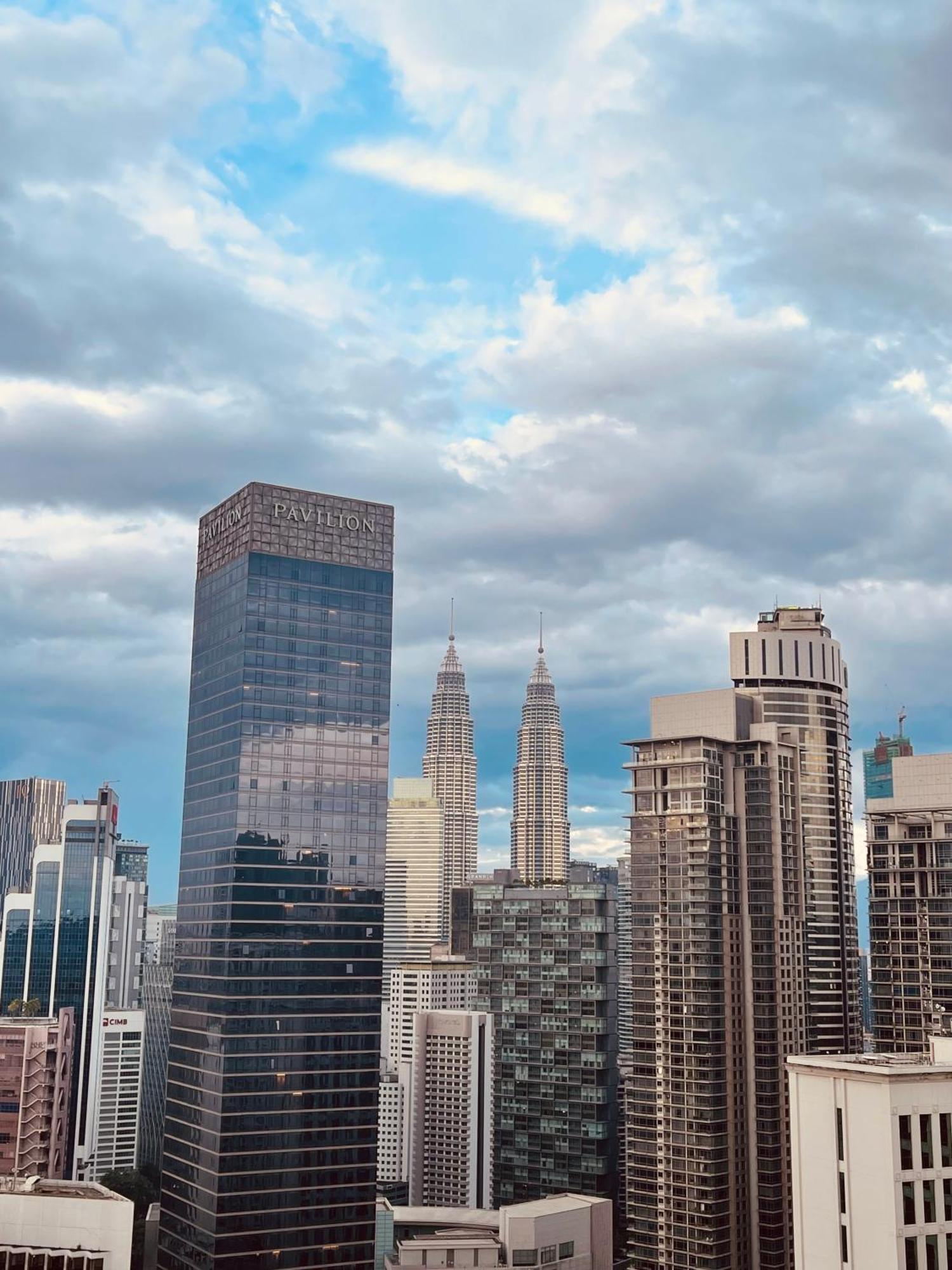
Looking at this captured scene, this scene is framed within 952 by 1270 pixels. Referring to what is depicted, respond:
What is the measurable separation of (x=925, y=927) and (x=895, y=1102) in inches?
5508

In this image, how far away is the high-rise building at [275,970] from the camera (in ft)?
563

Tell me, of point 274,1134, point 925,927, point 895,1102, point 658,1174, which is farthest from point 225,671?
point 895,1102

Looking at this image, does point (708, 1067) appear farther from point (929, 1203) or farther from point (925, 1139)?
point (925, 1139)

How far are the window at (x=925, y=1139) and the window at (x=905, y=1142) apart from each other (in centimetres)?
59

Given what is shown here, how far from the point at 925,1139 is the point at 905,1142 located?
3.92 ft

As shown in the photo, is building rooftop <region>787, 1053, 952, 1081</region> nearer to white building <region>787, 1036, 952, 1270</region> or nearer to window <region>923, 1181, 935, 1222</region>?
white building <region>787, 1036, 952, 1270</region>

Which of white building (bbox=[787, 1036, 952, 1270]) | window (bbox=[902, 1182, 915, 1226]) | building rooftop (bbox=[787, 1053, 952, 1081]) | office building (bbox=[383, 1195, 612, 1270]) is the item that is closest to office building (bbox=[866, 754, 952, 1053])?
office building (bbox=[383, 1195, 612, 1270])

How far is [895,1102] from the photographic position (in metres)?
62.1

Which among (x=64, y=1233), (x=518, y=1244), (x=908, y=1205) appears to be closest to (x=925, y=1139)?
(x=908, y=1205)

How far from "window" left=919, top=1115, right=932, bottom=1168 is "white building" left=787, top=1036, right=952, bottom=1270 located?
4cm

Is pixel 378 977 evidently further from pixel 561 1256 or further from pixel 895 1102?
pixel 895 1102

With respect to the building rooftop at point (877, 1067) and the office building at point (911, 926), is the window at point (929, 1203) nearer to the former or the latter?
the building rooftop at point (877, 1067)

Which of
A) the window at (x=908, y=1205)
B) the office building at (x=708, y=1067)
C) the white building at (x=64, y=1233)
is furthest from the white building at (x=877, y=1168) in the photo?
the office building at (x=708, y=1067)

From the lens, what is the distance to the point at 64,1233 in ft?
282
